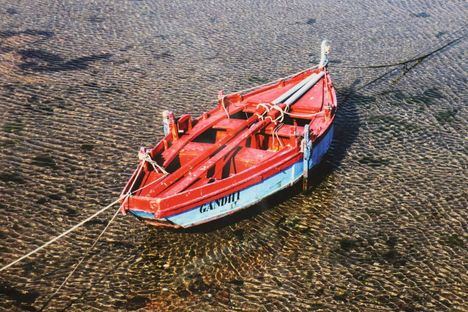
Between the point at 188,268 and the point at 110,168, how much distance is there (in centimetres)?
470

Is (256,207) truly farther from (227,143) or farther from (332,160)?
(332,160)

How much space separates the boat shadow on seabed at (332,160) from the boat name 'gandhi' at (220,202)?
2.28 ft

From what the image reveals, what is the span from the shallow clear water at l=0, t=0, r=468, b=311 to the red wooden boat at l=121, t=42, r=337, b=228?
0.95 m

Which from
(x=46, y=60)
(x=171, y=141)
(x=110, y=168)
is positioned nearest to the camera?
(x=171, y=141)

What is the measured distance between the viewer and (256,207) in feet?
43.0

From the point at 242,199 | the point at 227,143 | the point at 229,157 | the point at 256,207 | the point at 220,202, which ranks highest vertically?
the point at 227,143

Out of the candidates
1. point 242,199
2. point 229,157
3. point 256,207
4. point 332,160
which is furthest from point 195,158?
point 332,160

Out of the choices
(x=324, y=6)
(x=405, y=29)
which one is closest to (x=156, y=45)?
(x=324, y=6)

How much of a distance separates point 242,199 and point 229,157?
3.97ft

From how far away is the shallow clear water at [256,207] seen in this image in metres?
10.9

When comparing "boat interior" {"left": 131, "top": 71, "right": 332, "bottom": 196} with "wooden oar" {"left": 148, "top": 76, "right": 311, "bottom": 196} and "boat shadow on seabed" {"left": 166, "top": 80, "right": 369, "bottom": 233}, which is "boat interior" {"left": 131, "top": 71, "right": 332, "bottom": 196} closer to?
"wooden oar" {"left": 148, "top": 76, "right": 311, "bottom": 196}

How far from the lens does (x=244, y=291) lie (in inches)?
423

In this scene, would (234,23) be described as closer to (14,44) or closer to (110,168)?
Answer: (14,44)

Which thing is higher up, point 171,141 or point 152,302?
point 171,141
